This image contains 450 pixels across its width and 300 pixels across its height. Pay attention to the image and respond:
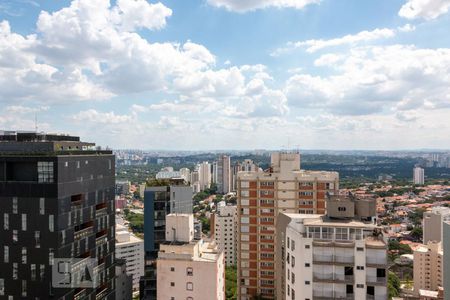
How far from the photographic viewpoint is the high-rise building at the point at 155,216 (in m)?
43.8

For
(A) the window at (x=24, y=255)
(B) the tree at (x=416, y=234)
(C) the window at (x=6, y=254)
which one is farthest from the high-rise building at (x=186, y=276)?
(B) the tree at (x=416, y=234)

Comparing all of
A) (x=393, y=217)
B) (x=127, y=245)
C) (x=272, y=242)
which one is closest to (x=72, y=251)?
(x=272, y=242)

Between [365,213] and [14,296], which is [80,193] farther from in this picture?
[365,213]

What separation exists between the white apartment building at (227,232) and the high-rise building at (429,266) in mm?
32538

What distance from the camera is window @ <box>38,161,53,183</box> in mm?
29500

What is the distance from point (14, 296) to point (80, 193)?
8588 millimetres

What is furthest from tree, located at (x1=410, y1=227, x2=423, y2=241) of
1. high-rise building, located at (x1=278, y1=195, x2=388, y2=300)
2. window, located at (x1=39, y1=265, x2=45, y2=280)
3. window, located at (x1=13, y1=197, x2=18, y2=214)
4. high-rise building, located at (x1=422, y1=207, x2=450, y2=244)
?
window, located at (x1=13, y1=197, x2=18, y2=214)

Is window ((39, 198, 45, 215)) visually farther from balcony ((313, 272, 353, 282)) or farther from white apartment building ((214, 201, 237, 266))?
white apartment building ((214, 201, 237, 266))

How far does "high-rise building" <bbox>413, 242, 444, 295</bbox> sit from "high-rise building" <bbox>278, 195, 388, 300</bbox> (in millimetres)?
52999

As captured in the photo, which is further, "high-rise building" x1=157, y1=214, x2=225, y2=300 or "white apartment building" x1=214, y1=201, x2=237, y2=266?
"white apartment building" x1=214, y1=201, x2=237, y2=266

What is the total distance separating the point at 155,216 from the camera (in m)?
44.3

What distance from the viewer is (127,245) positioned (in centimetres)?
7681

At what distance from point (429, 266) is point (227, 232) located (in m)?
35.7

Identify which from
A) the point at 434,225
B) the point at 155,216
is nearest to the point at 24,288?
the point at 155,216
